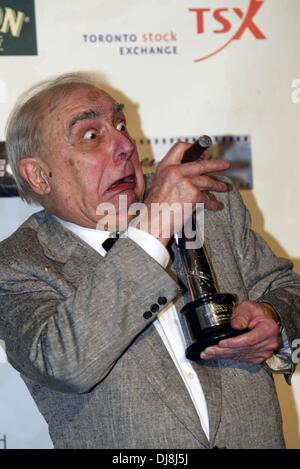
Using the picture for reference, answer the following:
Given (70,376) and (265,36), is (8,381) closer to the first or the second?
(70,376)

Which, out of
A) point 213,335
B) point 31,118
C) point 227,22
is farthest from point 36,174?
point 227,22

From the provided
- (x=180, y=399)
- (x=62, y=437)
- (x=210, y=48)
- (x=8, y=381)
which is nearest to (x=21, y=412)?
(x=8, y=381)

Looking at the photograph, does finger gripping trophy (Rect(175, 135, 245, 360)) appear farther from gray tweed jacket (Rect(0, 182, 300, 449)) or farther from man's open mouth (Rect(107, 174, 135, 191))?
man's open mouth (Rect(107, 174, 135, 191))

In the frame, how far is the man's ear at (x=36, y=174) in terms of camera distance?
150 centimetres

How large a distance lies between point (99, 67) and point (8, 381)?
0.84 meters

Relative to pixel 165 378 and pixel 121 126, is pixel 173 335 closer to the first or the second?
pixel 165 378

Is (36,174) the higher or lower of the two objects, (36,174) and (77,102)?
the lower

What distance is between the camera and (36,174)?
1.51m

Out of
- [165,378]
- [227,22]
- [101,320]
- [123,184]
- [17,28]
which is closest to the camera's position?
[101,320]

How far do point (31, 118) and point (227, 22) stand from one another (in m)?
0.72

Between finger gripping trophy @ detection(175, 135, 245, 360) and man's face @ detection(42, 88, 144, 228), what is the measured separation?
19 cm

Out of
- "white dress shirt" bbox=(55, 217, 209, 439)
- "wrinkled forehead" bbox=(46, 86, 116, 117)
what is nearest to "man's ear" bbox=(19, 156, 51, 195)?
"wrinkled forehead" bbox=(46, 86, 116, 117)

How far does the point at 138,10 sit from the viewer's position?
1.89m

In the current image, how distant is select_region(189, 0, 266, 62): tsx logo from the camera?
1919 mm
